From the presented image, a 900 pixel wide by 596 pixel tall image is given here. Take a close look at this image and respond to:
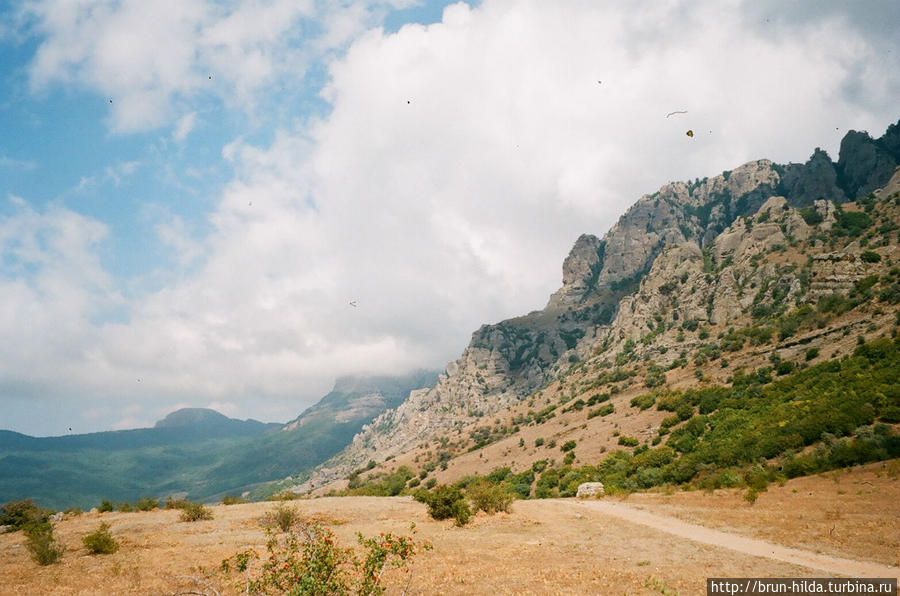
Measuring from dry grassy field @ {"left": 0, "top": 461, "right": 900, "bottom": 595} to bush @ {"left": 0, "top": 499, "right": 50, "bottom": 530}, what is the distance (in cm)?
263

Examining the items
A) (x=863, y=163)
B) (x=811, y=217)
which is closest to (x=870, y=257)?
(x=811, y=217)

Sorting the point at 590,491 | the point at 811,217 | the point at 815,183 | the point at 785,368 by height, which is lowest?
the point at 590,491

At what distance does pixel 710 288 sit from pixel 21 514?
129 metres

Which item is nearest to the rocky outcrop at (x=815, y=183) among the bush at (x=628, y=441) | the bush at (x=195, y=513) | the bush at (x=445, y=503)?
the bush at (x=628, y=441)

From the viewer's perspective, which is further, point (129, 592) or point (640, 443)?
point (640, 443)

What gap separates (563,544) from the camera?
56.6 feet

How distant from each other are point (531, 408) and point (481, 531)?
9932 cm

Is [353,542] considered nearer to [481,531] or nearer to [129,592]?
[481,531]

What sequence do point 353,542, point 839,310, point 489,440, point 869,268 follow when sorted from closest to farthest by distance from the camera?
point 353,542 < point 839,310 < point 869,268 < point 489,440

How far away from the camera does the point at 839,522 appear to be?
53.6 ft

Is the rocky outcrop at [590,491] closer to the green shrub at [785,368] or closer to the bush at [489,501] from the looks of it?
the bush at [489,501]

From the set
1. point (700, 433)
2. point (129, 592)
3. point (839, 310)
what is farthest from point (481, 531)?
point (839, 310)

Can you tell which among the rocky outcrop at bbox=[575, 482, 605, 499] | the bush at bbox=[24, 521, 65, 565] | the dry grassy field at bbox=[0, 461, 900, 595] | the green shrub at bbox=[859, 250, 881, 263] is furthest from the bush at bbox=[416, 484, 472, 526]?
the green shrub at bbox=[859, 250, 881, 263]

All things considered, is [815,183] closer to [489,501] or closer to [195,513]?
[489,501]
